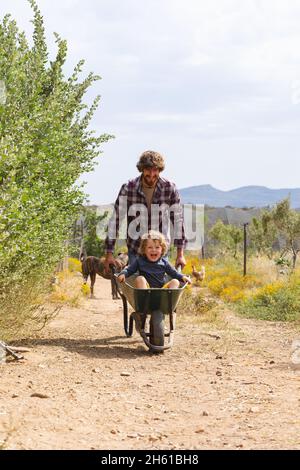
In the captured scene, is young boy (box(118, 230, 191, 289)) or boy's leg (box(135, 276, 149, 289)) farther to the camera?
young boy (box(118, 230, 191, 289))

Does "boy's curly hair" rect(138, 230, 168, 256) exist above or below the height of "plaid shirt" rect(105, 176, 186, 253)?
below

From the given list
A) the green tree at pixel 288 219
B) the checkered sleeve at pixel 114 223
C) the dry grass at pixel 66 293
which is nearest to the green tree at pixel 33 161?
the checkered sleeve at pixel 114 223

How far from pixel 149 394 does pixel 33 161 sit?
8.74 ft

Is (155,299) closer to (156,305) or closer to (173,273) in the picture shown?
(156,305)

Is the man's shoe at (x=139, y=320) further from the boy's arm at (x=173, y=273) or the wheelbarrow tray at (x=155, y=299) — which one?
the boy's arm at (x=173, y=273)

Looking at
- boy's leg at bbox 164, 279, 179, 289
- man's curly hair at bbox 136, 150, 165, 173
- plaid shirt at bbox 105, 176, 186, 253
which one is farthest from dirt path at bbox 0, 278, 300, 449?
man's curly hair at bbox 136, 150, 165, 173

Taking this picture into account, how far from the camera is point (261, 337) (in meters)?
Answer: 8.73

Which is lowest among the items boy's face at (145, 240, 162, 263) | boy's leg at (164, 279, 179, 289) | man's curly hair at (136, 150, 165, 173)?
boy's leg at (164, 279, 179, 289)

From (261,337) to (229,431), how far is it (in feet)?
15.4

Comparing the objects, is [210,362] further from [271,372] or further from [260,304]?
[260,304]

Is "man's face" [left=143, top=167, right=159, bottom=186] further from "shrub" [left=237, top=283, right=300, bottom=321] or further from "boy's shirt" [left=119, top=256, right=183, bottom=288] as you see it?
"shrub" [left=237, top=283, right=300, bottom=321]

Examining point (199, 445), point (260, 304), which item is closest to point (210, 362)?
point (199, 445)

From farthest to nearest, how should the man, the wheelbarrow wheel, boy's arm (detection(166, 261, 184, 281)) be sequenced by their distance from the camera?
the man → boy's arm (detection(166, 261, 184, 281)) → the wheelbarrow wheel

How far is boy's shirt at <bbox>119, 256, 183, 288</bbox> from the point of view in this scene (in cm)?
700
